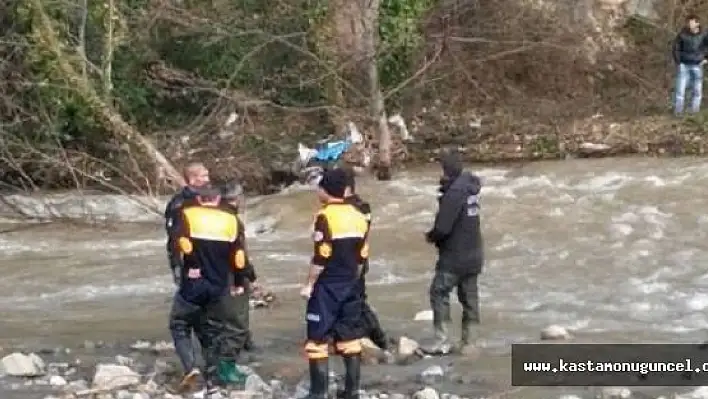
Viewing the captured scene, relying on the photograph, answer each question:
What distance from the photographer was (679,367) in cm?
938

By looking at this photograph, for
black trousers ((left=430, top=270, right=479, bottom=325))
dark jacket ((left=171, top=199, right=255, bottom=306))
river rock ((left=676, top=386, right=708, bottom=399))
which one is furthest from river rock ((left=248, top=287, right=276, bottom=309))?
river rock ((left=676, top=386, right=708, bottom=399))

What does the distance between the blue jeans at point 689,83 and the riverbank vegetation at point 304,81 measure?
0.40m

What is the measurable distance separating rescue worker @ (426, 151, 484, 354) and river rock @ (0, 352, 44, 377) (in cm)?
300

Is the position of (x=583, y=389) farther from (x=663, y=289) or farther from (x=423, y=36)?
(x=423, y=36)

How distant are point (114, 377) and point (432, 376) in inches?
88.5

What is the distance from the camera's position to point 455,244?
1023 centimetres

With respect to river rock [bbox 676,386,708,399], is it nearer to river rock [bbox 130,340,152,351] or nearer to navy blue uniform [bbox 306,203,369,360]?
navy blue uniform [bbox 306,203,369,360]

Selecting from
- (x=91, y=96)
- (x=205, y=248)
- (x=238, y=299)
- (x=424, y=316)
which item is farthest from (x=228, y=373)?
(x=91, y=96)

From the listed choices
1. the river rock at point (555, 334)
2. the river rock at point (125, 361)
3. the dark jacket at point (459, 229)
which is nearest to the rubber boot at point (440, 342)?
the dark jacket at point (459, 229)

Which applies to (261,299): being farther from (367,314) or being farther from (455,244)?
(455,244)

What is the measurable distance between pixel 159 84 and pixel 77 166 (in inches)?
173

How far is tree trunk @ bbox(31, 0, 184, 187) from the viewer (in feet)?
66.4

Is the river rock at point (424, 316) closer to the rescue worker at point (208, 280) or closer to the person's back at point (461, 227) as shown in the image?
the person's back at point (461, 227)

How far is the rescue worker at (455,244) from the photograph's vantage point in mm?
10125
